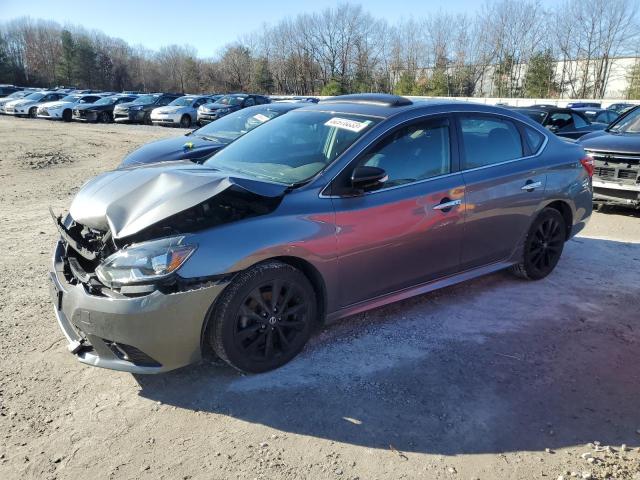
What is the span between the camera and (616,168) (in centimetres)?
786

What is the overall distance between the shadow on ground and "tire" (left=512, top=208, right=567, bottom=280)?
1.61 feet

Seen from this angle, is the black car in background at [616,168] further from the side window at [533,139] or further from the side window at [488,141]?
the side window at [488,141]

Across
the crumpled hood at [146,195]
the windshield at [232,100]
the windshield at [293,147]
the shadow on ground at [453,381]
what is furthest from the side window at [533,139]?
the windshield at [232,100]

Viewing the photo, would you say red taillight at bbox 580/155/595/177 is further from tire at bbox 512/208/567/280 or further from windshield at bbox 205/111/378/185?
windshield at bbox 205/111/378/185

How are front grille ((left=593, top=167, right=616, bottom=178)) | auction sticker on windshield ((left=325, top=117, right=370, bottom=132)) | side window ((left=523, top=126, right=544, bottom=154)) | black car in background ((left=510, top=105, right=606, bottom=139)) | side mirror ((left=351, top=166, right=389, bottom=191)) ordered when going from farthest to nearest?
black car in background ((left=510, top=105, right=606, bottom=139)) → front grille ((left=593, top=167, right=616, bottom=178)) → side window ((left=523, top=126, right=544, bottom=154)) → auction sticker on windshield ((left=325, top=117, right=370, bottom=132)) → side mirror ((left=351, top=166, right=389, bottom=191))

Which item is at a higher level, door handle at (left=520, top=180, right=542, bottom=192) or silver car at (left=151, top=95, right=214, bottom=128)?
door handle at (left=520, top=180, right=542, bottom=192)

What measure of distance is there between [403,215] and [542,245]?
208cm

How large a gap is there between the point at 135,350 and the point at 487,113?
11.6ft

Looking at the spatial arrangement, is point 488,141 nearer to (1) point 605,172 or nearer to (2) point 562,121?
(1) point 605,172

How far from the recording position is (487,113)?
4.71 m

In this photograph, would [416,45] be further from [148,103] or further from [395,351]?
[395,351]

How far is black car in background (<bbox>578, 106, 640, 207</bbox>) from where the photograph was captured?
7691 millimetres

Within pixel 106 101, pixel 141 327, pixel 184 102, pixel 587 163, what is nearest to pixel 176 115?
pixel 184 102

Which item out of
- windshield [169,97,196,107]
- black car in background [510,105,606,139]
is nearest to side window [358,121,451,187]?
black car in background [510,105,606,139]
